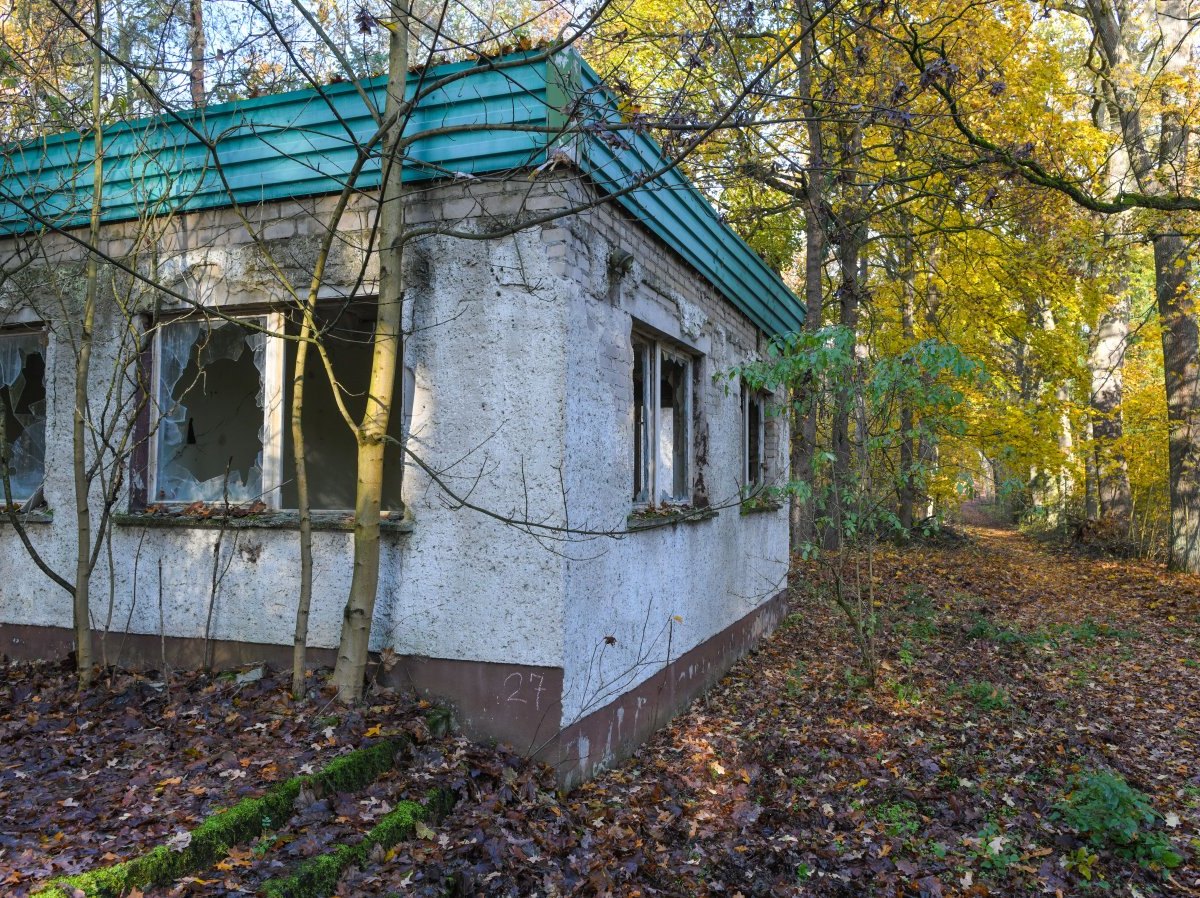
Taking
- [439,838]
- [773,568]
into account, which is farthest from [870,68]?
[439,838]

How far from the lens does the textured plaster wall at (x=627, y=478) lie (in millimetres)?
4605

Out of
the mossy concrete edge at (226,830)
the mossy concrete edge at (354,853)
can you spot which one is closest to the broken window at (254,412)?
the mossy concrete edge at (226,830)

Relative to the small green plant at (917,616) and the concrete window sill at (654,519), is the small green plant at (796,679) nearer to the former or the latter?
the small green plant at (917,616)

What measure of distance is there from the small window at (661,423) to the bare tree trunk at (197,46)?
347 centimetres

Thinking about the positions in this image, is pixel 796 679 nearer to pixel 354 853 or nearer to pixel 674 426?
pixel 674 426

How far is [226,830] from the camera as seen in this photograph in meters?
3.17

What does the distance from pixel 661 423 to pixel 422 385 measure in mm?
2570

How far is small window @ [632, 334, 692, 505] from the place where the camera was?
626 cm

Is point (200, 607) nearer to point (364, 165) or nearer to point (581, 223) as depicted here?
point (364, 165)

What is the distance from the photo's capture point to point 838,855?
4191 millimetres

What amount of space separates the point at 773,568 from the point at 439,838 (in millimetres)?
6836

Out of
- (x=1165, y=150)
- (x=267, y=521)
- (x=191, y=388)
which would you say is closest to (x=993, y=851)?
(x=267, y=521)

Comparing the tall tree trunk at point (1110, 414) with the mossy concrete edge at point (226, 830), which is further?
the tall tree trunk at point (1110, 414)

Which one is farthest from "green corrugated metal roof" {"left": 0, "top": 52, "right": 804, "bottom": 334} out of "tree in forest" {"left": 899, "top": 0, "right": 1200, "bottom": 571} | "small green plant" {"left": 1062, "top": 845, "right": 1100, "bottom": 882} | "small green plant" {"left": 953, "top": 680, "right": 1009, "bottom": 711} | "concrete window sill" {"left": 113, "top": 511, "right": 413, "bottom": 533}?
"tree in forest" {"left": 899, "top": 0, "right": 1200, "bottom": 571}
